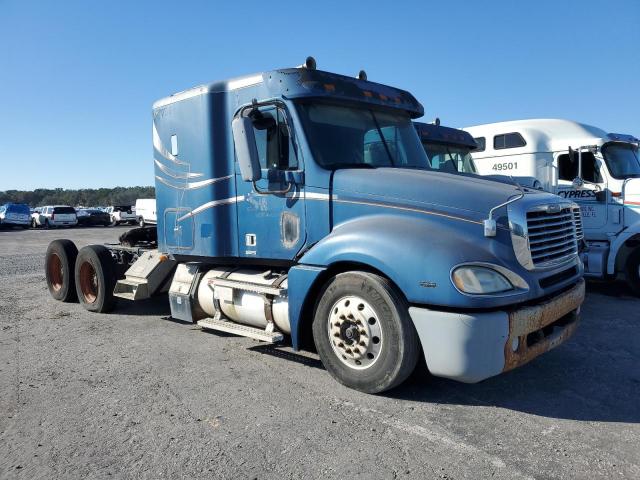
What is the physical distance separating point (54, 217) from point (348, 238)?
126ft

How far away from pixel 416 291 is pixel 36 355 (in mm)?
4284

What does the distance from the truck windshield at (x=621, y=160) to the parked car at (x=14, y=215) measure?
3796 centimetres

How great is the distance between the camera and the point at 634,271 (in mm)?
8859

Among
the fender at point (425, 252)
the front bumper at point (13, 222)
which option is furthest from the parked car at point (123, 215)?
the fender at point (425, 252)

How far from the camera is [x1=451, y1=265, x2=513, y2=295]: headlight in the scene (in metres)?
3.61

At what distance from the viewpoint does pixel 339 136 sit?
16.3 ft

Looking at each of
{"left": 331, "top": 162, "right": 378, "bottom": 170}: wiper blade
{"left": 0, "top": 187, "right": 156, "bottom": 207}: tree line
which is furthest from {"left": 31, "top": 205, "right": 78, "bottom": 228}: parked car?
{"left": 0, "top": 187, "right": 156, "bottom": 207}: tree line

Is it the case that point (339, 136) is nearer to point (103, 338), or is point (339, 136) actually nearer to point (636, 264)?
point (103, 338)

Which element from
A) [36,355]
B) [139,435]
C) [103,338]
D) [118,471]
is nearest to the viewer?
[118,471]

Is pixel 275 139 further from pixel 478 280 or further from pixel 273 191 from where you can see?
pixel 478 280

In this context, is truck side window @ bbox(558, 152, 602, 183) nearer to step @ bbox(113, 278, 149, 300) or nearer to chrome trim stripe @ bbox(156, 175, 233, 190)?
chrome trim stripe @ bbox(156, 175, 233, 190)

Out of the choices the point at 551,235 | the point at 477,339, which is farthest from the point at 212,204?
the point at 551,235

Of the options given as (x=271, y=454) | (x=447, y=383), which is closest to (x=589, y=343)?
(x=447, y=383)

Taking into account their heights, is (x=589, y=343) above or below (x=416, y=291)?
below
